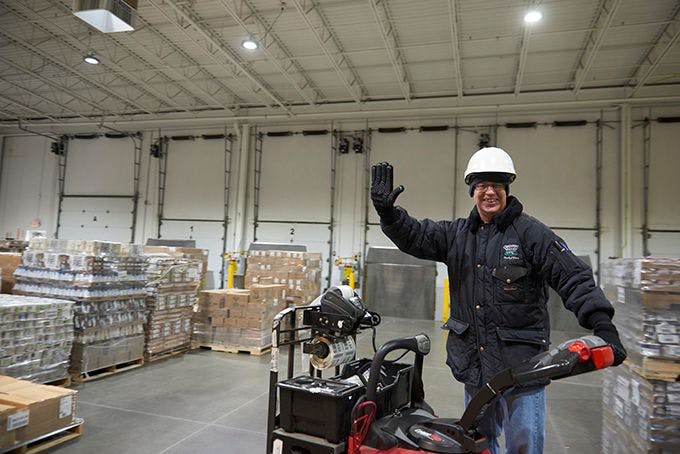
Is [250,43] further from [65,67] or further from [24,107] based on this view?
[24,107]

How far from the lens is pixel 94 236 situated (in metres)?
15.6

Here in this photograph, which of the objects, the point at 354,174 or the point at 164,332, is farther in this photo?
the point at 354,174

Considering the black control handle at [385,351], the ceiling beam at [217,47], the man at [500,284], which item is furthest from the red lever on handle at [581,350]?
the ceiling beam at [217,47]

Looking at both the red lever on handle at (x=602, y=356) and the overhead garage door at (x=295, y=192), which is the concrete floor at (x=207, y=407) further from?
the overhead garage door at (x=295, y=192)

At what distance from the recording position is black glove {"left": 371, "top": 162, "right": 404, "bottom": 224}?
86.5 inches

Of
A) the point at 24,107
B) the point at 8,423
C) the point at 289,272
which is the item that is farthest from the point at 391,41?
the point at 24,107

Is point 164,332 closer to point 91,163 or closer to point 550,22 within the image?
point 550,22

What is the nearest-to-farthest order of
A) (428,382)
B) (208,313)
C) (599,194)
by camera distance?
(428,382) → (208,313) → (599,194)

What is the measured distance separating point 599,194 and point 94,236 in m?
16.9

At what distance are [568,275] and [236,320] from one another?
21.4 ft

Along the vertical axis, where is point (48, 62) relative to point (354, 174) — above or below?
above

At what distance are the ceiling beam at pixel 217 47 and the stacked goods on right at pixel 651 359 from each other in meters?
8.70

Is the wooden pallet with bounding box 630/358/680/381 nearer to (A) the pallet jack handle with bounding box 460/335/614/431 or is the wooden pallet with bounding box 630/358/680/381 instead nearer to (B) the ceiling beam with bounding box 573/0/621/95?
(A) the pallet jack handle with bounding box 460/335/614/431

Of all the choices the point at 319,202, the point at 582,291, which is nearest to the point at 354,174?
the point at 319,202
